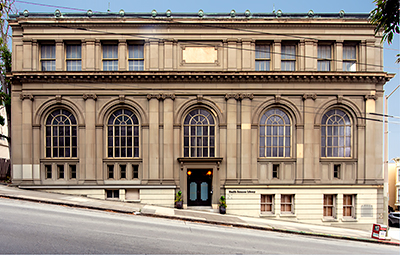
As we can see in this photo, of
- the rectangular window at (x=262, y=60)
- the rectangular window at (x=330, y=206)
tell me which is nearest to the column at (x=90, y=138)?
the rectangular window at (x=262, y=60)

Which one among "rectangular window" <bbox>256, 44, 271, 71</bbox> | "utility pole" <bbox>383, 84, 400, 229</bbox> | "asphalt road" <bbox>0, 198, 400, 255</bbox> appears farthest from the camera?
"rectangular window" <bbox>256, 44, 271, 71</bbox>

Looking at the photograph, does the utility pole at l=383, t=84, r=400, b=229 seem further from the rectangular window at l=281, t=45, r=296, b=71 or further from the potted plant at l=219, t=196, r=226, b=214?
the potted plant at l=219, t=196, r=226, b=214

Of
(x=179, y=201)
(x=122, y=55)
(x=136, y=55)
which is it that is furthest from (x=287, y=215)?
(x=122, y=55)

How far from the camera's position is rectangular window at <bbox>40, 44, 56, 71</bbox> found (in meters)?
19.1

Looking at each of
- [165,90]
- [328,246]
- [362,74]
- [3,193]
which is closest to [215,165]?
[165,90]

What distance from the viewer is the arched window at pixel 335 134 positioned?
19.2 metres

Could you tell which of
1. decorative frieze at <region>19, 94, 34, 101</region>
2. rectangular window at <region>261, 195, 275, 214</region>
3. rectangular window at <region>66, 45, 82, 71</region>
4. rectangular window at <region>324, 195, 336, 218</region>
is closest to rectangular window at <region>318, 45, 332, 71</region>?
rectangular window at <region>324, 195, 336, 218</region>

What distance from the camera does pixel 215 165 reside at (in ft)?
61.4

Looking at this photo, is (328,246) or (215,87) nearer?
(328,246)

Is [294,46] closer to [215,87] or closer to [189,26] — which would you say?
[215,87]

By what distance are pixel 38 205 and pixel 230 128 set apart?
12.6m

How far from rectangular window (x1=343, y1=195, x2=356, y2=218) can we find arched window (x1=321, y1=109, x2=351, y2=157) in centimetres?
308

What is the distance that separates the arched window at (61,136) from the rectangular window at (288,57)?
1582 cm

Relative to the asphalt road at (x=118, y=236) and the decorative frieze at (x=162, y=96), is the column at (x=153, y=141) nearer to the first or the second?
the decorative frieze at (x=162, y=96)
